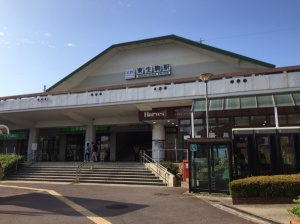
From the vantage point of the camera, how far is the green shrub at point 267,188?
924cm

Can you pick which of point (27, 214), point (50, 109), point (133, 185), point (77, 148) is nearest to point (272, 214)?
point (27, 214)

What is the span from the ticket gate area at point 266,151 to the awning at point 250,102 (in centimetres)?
616

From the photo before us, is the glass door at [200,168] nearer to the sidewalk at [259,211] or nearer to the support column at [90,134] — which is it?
the sidewalk at [259,211]

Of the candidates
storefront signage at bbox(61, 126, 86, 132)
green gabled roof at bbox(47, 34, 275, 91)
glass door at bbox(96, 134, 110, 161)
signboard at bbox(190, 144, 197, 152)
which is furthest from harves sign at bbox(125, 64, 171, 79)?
signboard at bbox(190, 144, 197, 152)

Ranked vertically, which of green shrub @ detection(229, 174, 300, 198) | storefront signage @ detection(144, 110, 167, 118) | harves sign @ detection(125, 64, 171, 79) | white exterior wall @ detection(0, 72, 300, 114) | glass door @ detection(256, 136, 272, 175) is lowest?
green shrub @ detection(229, 174, 300, 198)

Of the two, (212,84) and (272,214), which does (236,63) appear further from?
(272,214)

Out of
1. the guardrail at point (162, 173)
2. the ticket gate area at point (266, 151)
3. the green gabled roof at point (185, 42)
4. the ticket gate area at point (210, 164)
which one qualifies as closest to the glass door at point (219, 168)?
the ticket gate area at point (210, 164)

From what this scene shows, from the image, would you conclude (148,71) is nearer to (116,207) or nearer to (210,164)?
(210,164)

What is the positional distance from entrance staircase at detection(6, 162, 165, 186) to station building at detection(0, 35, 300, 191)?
4030 millimetres

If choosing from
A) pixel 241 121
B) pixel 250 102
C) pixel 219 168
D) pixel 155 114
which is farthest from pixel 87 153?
pixel 219 168

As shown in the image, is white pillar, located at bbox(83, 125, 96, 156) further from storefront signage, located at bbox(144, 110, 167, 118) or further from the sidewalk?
the sidewalk

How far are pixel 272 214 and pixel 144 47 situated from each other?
73.7 feet

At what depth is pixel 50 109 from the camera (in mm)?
24000

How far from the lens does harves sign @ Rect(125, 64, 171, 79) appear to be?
26.7 metres
